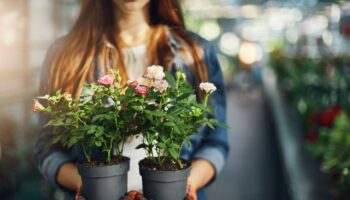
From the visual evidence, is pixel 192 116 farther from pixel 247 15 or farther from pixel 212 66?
pixel 247 15

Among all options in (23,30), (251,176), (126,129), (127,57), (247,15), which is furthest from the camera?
(247,15)

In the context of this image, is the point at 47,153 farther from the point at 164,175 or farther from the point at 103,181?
the point at 164,175

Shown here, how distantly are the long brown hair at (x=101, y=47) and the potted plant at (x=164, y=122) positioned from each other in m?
0.59

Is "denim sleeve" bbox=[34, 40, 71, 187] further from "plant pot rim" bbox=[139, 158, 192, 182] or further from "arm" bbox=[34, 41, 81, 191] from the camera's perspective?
"plant pot rim" bbox=[139, 158, 192, 182]

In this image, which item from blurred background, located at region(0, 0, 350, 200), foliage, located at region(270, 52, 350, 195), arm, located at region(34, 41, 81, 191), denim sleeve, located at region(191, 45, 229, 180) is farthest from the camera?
foliage, located at region(270, 52, 350, 195)

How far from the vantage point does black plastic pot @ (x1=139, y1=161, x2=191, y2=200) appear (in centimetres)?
153

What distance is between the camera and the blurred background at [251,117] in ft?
7.66

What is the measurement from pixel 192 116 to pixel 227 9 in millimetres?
12085

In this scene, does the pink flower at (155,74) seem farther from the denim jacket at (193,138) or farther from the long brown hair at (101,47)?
the long brown hair at (101,47)

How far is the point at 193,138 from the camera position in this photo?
6.94ft

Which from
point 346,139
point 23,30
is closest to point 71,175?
point 23,30

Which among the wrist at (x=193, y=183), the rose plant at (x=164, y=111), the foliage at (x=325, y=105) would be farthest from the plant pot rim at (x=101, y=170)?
the foliage at (x=325, y=105)

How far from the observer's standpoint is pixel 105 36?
2.17 meters

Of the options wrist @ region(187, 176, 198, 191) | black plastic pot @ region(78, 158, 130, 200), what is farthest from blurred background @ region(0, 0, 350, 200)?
black plastic pot @ region(78, 158, 130, 200)
